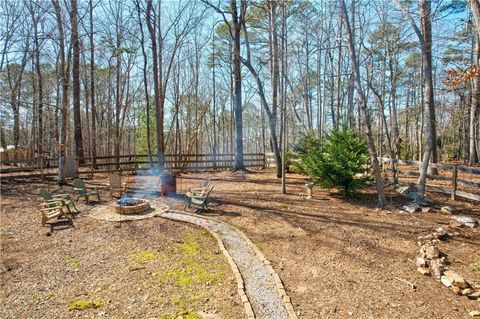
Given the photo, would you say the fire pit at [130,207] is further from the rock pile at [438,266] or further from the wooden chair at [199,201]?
the rock pile at [438,266]

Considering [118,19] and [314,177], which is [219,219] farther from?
[118,19]

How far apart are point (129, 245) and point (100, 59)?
18.5 m

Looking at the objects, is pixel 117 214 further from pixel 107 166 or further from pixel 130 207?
pixel 107 166

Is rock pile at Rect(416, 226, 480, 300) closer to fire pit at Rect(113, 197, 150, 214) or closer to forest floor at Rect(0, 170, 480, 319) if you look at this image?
forest floor at Rect(0, 170, 480, 319)

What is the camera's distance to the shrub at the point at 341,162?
8289 millimetres

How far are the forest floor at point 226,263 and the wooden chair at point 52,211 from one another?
0.27 meters

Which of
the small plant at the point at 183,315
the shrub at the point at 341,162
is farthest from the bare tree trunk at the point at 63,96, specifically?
the small plant at the point at 183,315

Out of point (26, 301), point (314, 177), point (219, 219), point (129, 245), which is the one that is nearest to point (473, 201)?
point (314, 177)

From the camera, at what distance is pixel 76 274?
459 centimetres

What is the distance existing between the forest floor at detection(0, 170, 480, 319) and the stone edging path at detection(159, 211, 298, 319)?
142 millimetres

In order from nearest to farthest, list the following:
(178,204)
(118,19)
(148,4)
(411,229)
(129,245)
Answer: (129,245)
(411,229)
(178,204)
(148,4)
(118,19)

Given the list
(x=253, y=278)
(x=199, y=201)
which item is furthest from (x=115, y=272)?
(x=199, y=201)

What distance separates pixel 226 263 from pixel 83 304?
6.90 ft

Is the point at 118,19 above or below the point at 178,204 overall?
above
